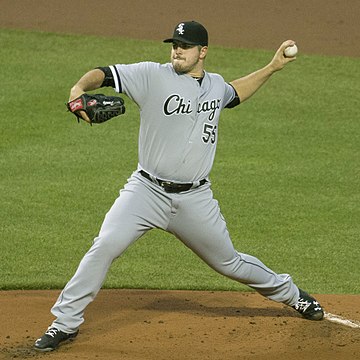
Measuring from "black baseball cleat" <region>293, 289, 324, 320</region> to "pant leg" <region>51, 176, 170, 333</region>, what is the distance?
1.22 meters

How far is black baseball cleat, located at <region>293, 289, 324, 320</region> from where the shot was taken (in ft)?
24.1

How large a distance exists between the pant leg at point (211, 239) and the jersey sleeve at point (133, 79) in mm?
693

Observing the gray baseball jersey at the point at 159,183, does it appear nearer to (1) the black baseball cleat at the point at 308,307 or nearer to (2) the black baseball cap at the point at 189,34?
(2) the black baseball cap at the point at 189,34

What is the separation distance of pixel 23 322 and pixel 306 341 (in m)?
1.83

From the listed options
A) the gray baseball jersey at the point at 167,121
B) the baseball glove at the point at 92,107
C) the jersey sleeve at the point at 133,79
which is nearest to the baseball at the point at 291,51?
the gray baseball jersey at the point at 167,121

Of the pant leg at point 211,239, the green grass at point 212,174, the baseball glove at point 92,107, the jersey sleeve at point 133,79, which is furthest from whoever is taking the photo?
the green grass at point 212,174

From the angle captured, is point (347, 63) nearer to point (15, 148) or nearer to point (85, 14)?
point (85, 14)

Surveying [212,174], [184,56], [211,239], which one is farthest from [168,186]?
[212,174]

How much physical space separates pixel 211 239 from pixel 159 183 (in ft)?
1.56

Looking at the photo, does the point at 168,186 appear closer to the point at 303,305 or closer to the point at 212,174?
the point at 303,305

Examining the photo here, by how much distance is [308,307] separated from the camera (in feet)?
24.1

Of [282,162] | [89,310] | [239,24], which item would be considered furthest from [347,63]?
[89,310]

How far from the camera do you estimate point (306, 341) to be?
23.0 feet

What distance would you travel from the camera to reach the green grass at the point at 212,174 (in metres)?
8.75
